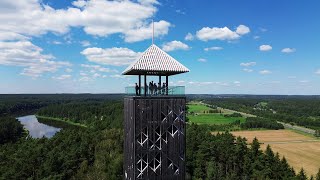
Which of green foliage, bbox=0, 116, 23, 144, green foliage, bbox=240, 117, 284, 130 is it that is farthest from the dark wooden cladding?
green foliage, bbox=240, 117, 284, 130

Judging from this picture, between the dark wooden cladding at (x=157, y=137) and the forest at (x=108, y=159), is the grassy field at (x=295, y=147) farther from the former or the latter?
the dark wooden cladding at (x=157, y=137)

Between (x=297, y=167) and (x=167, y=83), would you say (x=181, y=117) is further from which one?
(x=297, y=167)

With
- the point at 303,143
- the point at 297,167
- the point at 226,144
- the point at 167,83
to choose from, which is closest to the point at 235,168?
the point at 226,144

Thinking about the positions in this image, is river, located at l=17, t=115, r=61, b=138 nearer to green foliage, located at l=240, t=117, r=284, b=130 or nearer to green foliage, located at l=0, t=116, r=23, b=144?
green foliage, located at l=0, t=116, r=23, b=144

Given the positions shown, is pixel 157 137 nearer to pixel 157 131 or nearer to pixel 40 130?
pixel 157 131

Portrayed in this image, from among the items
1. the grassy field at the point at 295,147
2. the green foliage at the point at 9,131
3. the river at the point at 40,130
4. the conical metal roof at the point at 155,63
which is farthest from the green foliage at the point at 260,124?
the conical metal roof at the point at 155,63

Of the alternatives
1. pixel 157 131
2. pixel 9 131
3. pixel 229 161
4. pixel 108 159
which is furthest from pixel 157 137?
pixel 9 131
